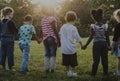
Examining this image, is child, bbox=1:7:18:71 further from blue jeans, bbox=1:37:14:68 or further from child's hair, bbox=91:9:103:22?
child's hair, bbox=91:9:103:22

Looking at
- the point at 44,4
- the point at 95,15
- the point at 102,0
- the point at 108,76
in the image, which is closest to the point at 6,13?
the point at 44,4

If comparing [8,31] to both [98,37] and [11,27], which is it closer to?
[11,27]

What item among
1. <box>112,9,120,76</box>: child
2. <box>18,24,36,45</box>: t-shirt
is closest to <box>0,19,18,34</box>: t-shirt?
<box>18,24,36,45</box>: t-shirt

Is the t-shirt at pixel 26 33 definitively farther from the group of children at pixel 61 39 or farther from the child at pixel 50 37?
the child at pixel 50 37

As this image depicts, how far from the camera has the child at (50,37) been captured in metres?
12.4

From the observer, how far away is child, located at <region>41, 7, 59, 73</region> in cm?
1243

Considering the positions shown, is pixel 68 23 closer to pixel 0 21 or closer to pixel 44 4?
pixel 44 4

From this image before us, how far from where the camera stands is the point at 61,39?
12164 mm

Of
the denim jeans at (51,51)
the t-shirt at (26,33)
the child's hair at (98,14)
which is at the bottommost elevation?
the denim jeans at (51,51)

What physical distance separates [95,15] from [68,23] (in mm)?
839

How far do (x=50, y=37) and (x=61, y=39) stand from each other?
45 centimetres

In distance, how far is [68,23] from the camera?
12109 mm

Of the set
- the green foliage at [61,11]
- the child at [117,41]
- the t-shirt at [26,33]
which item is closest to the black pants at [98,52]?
the child at [117,41]

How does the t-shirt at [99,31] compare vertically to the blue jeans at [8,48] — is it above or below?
above
